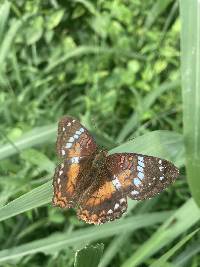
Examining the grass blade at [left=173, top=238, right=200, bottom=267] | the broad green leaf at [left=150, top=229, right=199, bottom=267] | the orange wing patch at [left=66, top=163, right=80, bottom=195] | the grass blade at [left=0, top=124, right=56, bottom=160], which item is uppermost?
the orange wing patch at [left=66, top=163, right=80, bottom=195]

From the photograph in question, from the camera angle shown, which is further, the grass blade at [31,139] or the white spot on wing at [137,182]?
the grass blade at [31,139]

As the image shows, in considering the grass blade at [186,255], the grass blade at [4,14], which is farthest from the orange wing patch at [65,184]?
the grass blade at [4,14]

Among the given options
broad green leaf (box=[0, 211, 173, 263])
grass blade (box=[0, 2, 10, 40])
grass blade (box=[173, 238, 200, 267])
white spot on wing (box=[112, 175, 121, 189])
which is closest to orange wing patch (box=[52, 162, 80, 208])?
white spot on wing (box=[112, 175, 121, 189])

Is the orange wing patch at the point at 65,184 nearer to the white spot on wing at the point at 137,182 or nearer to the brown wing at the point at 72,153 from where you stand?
the brown wing at the point at 72,153

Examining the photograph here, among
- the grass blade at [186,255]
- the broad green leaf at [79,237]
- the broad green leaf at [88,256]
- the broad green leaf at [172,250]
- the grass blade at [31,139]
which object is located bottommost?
the grass blade at [186,255]

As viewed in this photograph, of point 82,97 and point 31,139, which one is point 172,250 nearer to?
point 31,139

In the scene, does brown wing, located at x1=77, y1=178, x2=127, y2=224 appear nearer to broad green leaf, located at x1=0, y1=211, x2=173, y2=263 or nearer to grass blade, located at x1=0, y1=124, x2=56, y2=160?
broad green leaf, located at x1=0, y1=211, x2=173, y2=263

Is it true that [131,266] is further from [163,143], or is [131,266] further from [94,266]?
[94,266]

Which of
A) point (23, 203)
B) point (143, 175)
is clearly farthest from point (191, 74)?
point (23, 203)
